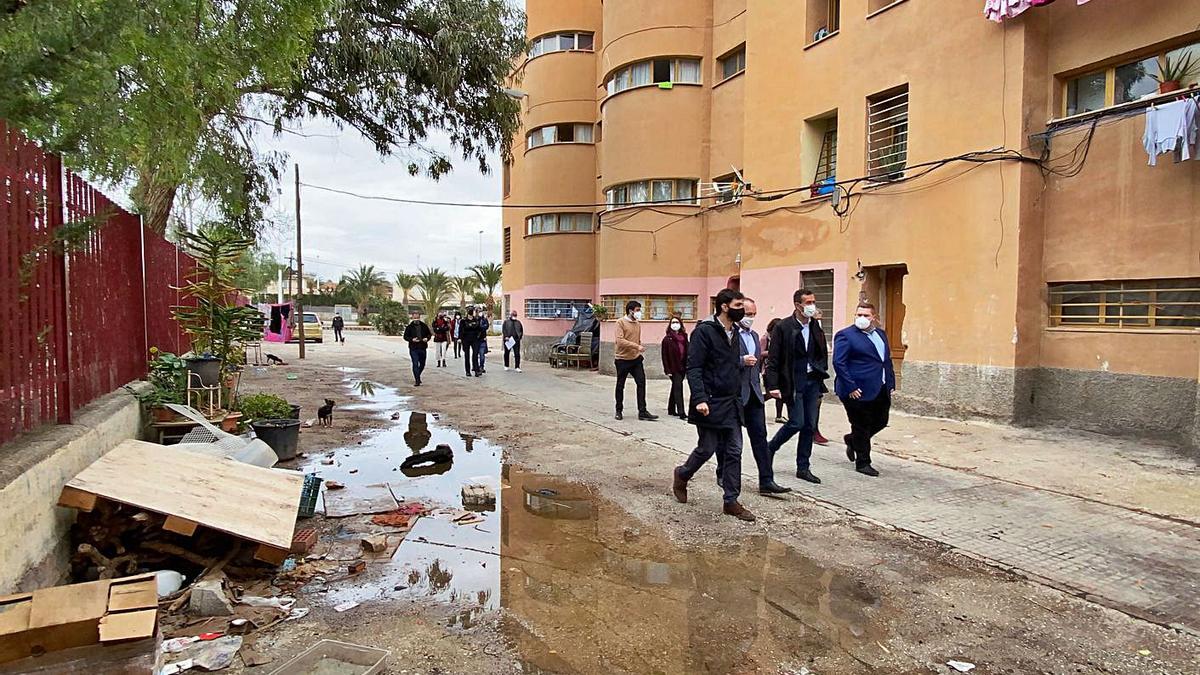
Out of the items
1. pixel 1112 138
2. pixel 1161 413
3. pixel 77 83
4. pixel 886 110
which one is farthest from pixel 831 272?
pixel 77 83

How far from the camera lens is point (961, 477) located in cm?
695

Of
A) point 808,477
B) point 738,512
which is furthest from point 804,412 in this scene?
point 738,512

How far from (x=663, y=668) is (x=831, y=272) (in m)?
11.1

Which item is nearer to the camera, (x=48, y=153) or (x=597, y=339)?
(x=48, y=153)

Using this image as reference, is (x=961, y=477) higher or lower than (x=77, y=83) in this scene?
lower

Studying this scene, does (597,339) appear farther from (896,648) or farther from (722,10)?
(896,648)

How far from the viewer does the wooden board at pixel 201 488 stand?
12.6 ft

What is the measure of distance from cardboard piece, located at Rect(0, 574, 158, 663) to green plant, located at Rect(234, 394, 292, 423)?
5.31 meters

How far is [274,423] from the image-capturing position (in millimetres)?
7324

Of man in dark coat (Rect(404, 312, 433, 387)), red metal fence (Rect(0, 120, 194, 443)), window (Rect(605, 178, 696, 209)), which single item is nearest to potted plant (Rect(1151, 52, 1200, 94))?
window (Rect(605, 178, 696, 209))

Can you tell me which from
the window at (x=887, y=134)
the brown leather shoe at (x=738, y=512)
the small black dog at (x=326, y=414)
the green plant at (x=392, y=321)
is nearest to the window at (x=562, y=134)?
the window at (x=887, y=134)

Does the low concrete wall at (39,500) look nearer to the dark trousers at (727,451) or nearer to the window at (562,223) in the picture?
the dark trousers at (727,451)

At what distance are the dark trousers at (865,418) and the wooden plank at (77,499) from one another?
6212 mm

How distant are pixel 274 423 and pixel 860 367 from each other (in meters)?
6.37
